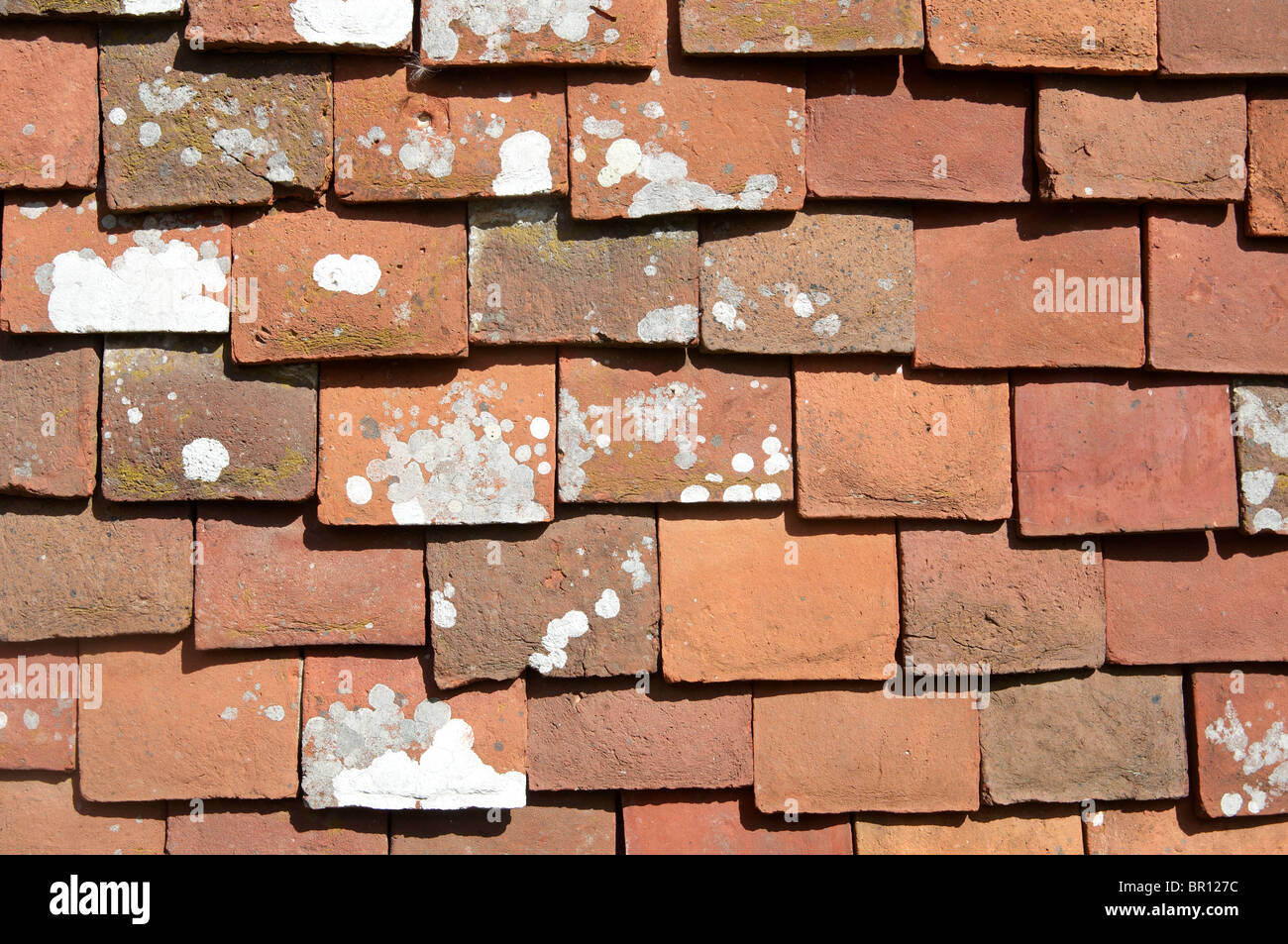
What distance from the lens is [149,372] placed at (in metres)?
2.08

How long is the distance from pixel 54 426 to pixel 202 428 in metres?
0.38

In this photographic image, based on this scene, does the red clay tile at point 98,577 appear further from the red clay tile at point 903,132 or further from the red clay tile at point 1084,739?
the red clay tile at point 1084,739

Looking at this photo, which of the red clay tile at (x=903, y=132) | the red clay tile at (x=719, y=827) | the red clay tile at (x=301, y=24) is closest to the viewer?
the red clay tile at (x=301, y=24)

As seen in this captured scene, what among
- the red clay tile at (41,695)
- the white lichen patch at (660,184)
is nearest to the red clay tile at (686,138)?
the white lichen patch at (660,184)

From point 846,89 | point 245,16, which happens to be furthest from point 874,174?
point 245,16

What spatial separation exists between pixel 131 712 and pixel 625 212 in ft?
5.96

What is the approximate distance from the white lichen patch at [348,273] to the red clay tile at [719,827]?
150 cm

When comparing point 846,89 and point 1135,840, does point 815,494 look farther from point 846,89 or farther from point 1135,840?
point 1135,840

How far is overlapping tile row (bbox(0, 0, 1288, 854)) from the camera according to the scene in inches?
80.0

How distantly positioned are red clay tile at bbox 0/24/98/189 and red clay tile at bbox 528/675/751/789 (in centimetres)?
179

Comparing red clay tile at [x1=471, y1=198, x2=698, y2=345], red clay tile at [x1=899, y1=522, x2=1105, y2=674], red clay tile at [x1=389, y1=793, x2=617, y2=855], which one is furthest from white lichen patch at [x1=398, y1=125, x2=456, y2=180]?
red clay tile at [x1=389, y1=793, x2=617, y2=855]

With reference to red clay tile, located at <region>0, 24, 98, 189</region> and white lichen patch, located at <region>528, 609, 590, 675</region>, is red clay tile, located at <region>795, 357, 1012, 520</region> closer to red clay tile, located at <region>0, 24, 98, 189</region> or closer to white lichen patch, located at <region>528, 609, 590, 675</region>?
white lichen patch, located at <region>528, 609, 590, 675</region>

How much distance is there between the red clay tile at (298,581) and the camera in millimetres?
2102

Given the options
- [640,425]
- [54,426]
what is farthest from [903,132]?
[54,426]
